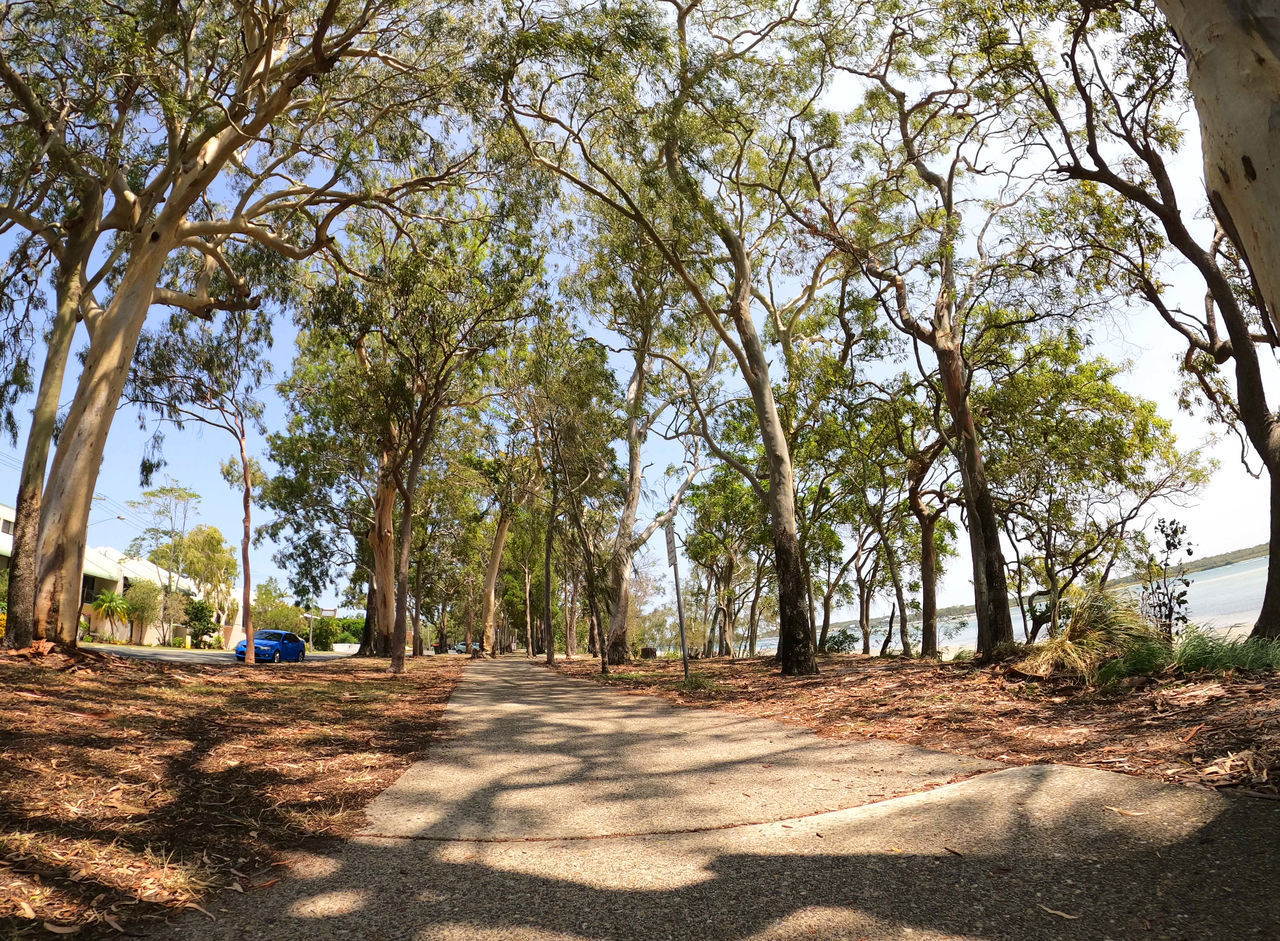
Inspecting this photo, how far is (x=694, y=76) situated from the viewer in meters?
12.3

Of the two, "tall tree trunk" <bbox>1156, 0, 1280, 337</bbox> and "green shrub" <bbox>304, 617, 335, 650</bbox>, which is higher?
"tall tree trunk" <bbox>1156, 0, 1280, 337</bbox>

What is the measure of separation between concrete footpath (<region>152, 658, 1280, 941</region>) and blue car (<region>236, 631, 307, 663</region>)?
21737 millimetres

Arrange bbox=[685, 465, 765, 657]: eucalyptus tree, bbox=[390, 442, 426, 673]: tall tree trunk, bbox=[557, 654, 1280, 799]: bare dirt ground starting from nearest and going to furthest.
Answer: bbox=[557, 654, 1280, 799]: bare dirt ground → bbox=[390, 442, 426, 673]: tall tree trunk → bbox=[685, 465, 765, 657]: eucalyptus tree

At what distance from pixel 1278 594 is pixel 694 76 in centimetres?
1113

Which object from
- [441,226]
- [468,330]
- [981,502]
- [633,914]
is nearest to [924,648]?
[981,502]

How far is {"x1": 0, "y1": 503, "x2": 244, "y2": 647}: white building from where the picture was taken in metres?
38.7

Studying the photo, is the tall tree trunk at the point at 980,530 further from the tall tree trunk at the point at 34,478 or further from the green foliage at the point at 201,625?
the green foliage at the point at 201,625

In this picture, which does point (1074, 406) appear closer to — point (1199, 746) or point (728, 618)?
point (1199, 746)

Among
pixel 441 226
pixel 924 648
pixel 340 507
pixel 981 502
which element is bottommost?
pixel 924 648

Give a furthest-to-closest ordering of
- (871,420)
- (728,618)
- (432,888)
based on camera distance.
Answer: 1. (728,618)
2. (871,420)
3. (432,888)

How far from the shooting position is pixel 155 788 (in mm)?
4105

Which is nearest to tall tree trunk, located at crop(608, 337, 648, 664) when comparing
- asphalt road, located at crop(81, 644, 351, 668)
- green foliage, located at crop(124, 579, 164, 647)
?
asphalt road, located at crop(81, 644, 351, 668)

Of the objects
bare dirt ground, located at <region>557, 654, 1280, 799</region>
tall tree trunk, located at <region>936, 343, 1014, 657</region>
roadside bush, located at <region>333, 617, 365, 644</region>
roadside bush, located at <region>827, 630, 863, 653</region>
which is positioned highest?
tall tree trunk, located at <region>936, 343, 1014, 657</region>

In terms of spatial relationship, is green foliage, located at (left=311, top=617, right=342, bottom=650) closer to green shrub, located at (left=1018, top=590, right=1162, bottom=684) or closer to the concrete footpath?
green shrub, located at (left=1018, top=590, right=1162, bottom=684)
